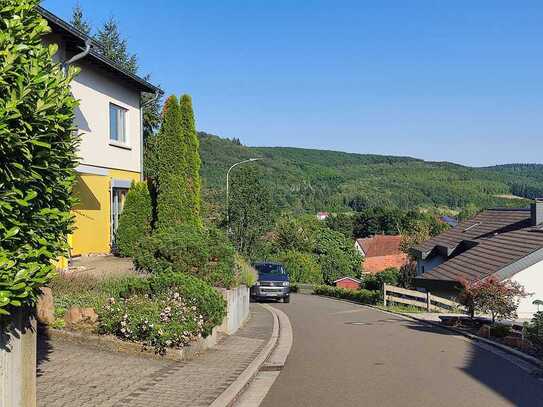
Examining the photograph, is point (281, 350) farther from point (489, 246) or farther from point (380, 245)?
point (380, 245)

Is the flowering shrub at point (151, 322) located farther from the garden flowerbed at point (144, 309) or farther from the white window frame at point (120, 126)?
the white window frame at point (120, 126)

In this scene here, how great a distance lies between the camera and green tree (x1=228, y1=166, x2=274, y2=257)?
47938mm

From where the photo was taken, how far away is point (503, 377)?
11.0m

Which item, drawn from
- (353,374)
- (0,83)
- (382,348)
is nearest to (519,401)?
(353,374)

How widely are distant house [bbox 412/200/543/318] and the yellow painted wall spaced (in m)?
12.5

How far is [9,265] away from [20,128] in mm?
1080

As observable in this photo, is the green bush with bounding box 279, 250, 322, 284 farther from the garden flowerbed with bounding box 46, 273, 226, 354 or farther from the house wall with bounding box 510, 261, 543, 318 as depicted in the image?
the garden flowerbed with bounding box 46, 273, 226, 354

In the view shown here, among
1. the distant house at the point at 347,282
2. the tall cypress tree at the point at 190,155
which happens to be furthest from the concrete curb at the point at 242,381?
the distant house at the point at 347,282

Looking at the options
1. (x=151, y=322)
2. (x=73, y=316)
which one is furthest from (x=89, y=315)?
(x=151, y=322)

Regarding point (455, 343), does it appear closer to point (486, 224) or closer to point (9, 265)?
point (9, 265)

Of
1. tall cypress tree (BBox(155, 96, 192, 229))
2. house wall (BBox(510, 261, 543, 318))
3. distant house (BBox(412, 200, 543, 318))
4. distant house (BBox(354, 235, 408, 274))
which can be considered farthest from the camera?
distant house (BBox(354, 235, 408, 274))

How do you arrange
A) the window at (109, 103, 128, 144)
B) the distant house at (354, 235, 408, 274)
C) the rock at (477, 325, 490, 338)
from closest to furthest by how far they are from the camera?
the rock at (477, 325, 490, 338) < the window at (109, 103, 128, 144) < the distant house at (354, 235, 408, 274)

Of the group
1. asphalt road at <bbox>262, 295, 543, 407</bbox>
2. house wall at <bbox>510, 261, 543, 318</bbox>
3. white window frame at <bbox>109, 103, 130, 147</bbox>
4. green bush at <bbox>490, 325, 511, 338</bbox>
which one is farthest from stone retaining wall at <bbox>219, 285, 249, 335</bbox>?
house wall at <bbox>510, 261, 543, 318</bbox>

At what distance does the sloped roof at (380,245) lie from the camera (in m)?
109
